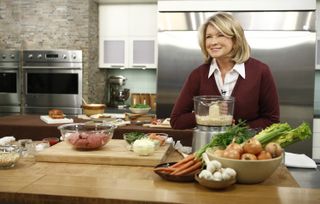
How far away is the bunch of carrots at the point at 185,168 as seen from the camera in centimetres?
151

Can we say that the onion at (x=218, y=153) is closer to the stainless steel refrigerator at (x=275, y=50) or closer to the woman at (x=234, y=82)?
the woman at (x=234, y=82)

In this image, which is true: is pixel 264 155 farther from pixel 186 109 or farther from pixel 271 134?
pixel 186 109

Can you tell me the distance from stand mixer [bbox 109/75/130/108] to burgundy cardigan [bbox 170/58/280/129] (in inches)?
145

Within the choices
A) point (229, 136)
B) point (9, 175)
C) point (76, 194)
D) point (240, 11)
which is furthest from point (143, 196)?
point (240, 11)

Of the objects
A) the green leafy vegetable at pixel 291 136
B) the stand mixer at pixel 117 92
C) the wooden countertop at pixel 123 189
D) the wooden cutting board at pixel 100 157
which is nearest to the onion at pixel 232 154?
the wooden countertop at pixel 123 189

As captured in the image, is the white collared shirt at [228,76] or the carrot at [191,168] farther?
the white collared shirt at [228,76]

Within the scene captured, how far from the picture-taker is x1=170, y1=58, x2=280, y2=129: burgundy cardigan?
2154 mm

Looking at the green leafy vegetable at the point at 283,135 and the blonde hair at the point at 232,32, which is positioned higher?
the blonde hair at the point at 232,32

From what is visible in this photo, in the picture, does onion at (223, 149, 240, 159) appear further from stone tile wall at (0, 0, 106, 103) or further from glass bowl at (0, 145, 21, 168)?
stone tile wall at (0, 0, 106, 103)

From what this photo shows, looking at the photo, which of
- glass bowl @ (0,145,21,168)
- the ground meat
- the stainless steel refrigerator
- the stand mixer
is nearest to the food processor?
the ground meat

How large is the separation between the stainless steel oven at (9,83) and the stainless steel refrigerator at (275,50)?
2.19m

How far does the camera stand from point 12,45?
18.7 feet

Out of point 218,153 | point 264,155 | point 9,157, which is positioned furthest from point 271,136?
point 9,157

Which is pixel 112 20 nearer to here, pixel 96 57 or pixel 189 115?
pixel 96 57
